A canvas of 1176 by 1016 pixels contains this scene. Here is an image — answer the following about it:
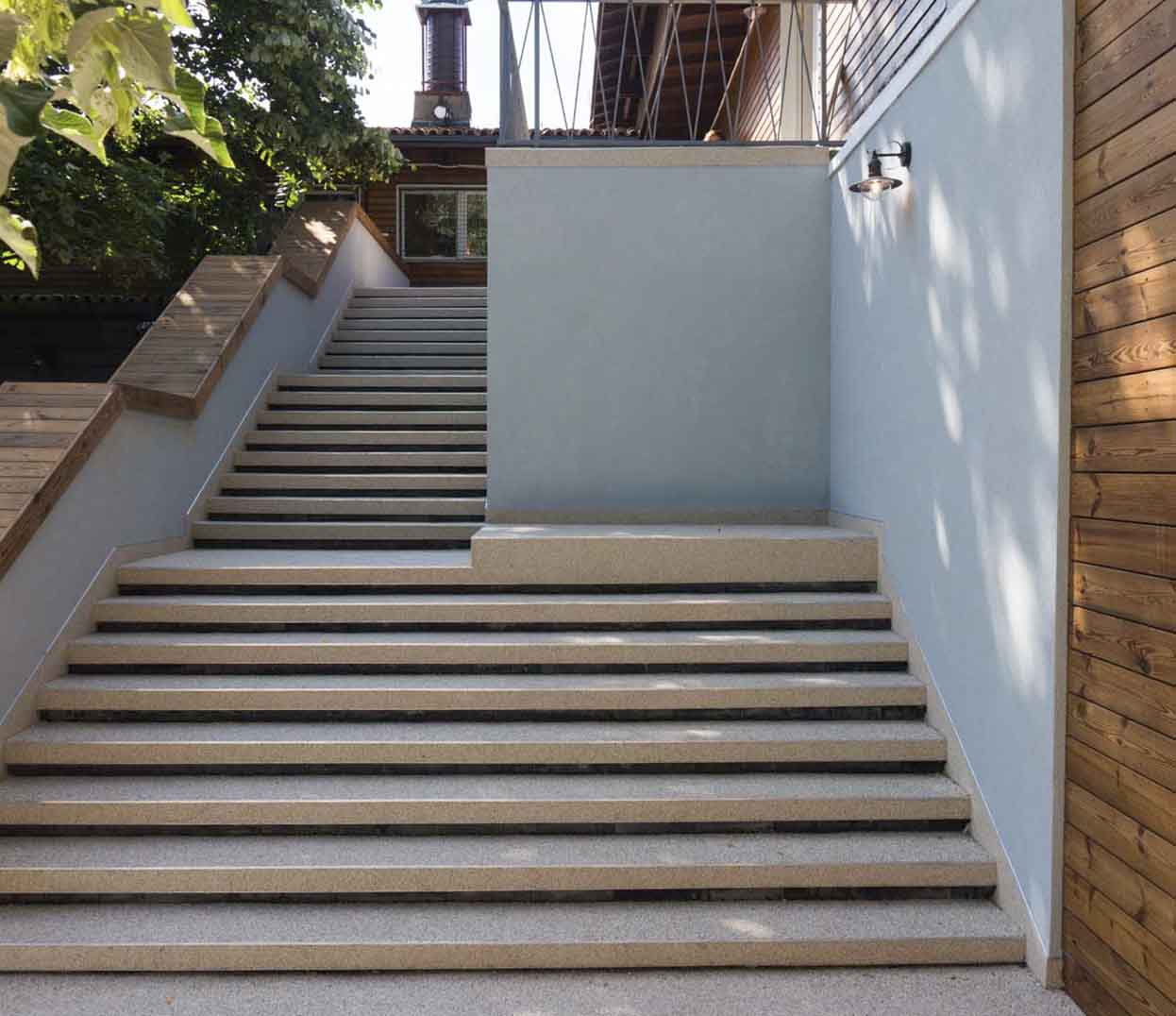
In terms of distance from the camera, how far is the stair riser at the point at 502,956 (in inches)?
126

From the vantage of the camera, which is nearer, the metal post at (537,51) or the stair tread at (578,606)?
the stair tread at (578,606)

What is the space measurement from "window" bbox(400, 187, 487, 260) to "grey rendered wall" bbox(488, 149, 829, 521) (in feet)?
29.8

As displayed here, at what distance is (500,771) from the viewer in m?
3.98

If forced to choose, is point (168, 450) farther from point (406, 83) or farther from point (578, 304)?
point (406, 83)

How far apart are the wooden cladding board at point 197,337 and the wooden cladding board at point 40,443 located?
0.26m

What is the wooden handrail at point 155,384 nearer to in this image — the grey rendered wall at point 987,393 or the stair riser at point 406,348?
the stair riser at point 406,348

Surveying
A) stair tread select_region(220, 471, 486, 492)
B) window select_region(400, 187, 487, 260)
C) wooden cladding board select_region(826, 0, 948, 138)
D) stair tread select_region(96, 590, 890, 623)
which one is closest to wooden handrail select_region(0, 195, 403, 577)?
stair tread select_region(220, 471, 486, 492)

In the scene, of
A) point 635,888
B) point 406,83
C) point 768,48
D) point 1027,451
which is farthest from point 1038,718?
point 406,83

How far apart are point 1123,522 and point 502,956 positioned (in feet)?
7.51

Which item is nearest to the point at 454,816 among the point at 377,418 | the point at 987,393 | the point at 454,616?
the point at 454,616

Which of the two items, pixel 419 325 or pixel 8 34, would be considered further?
pixel 419 325

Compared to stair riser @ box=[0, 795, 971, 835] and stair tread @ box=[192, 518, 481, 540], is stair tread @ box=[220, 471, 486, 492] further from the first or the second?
stair riser @ box=[0, 795, 971, 835]

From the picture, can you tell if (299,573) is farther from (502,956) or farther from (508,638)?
(502,956)

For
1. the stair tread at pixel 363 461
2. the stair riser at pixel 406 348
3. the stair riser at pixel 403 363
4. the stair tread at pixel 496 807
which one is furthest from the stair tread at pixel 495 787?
A: the stair riser at pixel 406 348
